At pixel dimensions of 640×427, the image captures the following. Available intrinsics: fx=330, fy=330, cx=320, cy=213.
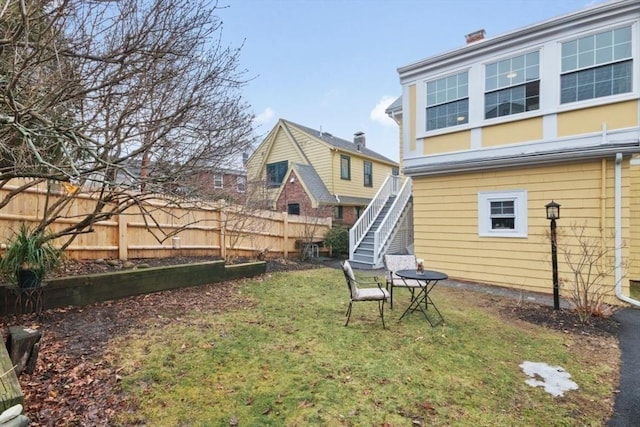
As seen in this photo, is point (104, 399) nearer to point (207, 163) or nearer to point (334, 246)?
point (207, 163)

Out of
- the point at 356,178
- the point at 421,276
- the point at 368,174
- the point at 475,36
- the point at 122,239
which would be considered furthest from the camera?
the point at 368,174

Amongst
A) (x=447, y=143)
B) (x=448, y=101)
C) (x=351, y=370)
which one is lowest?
(x=351, y=370)

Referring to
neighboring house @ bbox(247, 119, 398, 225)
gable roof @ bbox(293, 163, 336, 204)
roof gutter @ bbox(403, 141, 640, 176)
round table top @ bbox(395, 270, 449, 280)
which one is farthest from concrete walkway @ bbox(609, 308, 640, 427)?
gable roof @ bbox(293, 163, 336, 204)

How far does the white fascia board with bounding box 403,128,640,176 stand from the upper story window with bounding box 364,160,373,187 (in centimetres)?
1100

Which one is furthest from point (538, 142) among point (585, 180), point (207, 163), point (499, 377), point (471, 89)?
point (207, 163)

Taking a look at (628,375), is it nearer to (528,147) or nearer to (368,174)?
(528,147)

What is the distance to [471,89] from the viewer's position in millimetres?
8109

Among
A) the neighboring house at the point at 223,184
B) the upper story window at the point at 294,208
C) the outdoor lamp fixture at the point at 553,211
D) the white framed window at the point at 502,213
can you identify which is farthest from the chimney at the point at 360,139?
the outdoor lamp fixture at the point at 553,211

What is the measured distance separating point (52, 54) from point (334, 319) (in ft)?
15.8

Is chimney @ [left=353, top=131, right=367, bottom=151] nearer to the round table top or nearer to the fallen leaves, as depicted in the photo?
the round table top

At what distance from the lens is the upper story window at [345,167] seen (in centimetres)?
1848

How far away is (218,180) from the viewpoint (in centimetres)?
780

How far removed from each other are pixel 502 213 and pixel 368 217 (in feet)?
15.6

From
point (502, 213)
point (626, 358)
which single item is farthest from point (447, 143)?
point (626, 358)
